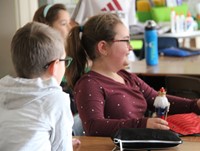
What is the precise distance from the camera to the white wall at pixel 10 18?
3.14 meters

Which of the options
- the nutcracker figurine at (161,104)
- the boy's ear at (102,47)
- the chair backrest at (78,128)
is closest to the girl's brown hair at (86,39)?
the boy's ear at (102,47)

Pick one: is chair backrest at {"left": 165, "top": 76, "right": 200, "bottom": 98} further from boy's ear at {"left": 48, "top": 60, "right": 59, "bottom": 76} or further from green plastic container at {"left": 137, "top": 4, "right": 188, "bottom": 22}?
green plastic container at {"left": 137, "top": 4, "right": 188, "bottom": 22}

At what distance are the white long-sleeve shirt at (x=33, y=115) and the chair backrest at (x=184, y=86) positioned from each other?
4.17 feet

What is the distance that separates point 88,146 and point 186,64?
1.51 m

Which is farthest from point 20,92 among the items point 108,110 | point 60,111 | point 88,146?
point 108,110

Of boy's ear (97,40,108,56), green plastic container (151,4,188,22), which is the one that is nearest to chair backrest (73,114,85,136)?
boy's ear (97,40,108,56)

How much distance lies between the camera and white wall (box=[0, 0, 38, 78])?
3.14m

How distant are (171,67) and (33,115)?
1705mm

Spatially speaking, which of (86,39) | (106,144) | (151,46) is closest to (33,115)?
(106,144)

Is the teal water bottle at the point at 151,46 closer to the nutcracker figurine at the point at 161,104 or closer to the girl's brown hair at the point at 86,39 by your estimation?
the girl's brown hair at the point at 86,39

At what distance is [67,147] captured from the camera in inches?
50.3

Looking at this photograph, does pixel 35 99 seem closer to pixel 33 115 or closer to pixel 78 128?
pixel 33 115

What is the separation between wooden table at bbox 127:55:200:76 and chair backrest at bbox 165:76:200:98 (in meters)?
0.08

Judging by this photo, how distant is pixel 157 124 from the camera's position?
151 centimetres
